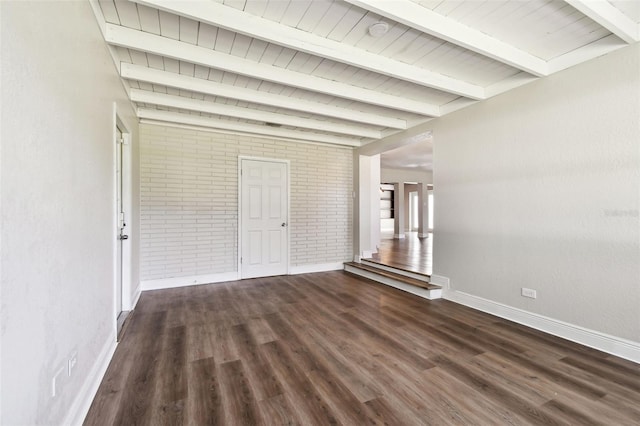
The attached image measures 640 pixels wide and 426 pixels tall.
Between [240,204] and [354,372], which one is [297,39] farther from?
[240,204]

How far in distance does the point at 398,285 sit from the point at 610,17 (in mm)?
3704

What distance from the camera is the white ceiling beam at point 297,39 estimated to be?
1.96m

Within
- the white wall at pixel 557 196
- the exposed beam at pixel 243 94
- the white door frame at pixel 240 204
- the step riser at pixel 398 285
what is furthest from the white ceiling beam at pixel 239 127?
the step riser at pixel 398 285

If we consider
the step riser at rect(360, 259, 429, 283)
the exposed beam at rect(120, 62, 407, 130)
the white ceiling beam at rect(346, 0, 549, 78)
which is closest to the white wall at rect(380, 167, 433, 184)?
the step riser at rect(360, 259, 429, 283)

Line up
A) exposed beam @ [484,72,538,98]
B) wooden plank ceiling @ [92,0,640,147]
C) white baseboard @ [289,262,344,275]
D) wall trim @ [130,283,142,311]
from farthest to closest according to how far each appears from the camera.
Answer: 1. white baseboard @ [289,262,344,275]
2. wall trim @ [130,283,142,311]
3. exposed beam @ [484,72,538,98]
4. wooden plank ceiling @ [92,0,640,147]

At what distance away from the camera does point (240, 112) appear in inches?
156

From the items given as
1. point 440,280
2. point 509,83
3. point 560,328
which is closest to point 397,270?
point 440,280

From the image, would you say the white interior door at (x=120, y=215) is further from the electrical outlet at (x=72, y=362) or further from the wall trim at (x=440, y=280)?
the wall trim at (x=440, y=280)

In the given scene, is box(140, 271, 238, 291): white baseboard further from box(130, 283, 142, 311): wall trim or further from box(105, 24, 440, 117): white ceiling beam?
box(105, 24, 440, 117): white ceiling beam

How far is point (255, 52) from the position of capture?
2.63m

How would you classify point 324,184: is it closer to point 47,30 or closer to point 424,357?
point 424,357

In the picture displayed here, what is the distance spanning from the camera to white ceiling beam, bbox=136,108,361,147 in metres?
4.12

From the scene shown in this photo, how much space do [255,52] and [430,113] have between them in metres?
2.51

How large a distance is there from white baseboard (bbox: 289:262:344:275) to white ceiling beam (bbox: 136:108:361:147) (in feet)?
8.17
